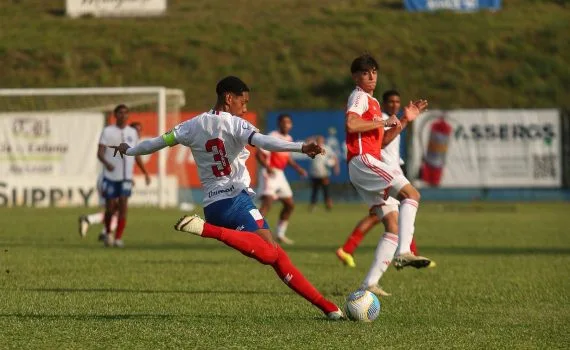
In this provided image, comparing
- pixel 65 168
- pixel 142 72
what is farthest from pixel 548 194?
pixel 142 72

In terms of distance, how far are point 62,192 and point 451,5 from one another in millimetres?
29884

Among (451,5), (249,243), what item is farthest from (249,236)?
(451,5)

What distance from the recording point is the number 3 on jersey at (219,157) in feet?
29.7

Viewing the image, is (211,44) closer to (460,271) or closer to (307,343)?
(460,271)

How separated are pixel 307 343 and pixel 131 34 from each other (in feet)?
167

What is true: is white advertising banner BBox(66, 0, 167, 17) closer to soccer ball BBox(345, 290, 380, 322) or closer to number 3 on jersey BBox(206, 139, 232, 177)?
number 3 on jersey BBox(206, 139, 232, 177)

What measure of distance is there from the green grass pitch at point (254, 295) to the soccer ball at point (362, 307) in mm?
143

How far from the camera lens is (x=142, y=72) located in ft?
174

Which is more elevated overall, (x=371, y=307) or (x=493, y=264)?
(x=371, y=307)

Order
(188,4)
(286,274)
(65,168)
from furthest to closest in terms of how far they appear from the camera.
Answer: (188,4) → (65,168) → (286,274)

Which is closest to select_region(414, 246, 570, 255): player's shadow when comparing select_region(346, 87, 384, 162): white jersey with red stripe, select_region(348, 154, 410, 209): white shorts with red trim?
select_region(348, 154, 410, 209): white shorts with red trim

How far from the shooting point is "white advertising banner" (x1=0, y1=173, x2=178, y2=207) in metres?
33.8

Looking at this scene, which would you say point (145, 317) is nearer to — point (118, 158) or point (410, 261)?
point (410, 261)

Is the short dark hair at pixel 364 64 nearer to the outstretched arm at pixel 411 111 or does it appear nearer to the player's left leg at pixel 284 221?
the outstretched arm at pixel 411 111
